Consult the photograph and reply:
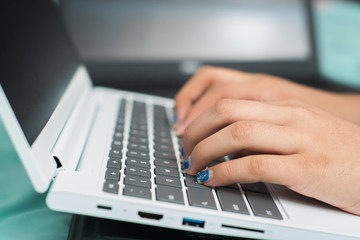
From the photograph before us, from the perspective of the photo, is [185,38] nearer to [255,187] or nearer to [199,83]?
[199,83]

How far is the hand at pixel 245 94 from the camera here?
2.18 ft

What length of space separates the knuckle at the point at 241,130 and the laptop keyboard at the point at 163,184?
6cm

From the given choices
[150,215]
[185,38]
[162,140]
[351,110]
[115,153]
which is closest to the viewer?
[150,215]

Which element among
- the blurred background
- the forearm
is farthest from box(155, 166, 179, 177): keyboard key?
the blurred background

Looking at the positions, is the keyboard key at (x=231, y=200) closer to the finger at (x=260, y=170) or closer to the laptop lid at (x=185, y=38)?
the finger at (x=260, y=170)

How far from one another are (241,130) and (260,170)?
0.05 meters

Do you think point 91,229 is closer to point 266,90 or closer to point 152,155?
point 152,155

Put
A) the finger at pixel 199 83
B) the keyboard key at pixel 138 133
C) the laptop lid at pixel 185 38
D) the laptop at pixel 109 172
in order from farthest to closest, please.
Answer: the laptop lid at pixel 185 38 < the finger at pixel 199 83 < the keyboard key at pixel 138 133 < the laptop at pixel 109 172

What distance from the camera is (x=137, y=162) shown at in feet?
1.61

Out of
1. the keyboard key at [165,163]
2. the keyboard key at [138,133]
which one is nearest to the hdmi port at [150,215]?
the keyboard key at [165,163]

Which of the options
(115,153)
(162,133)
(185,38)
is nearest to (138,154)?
(115,153)

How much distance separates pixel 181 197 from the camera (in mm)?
414

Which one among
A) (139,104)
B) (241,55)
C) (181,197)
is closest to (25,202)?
(181,197)

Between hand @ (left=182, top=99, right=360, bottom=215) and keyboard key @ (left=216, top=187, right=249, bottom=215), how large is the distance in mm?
13
